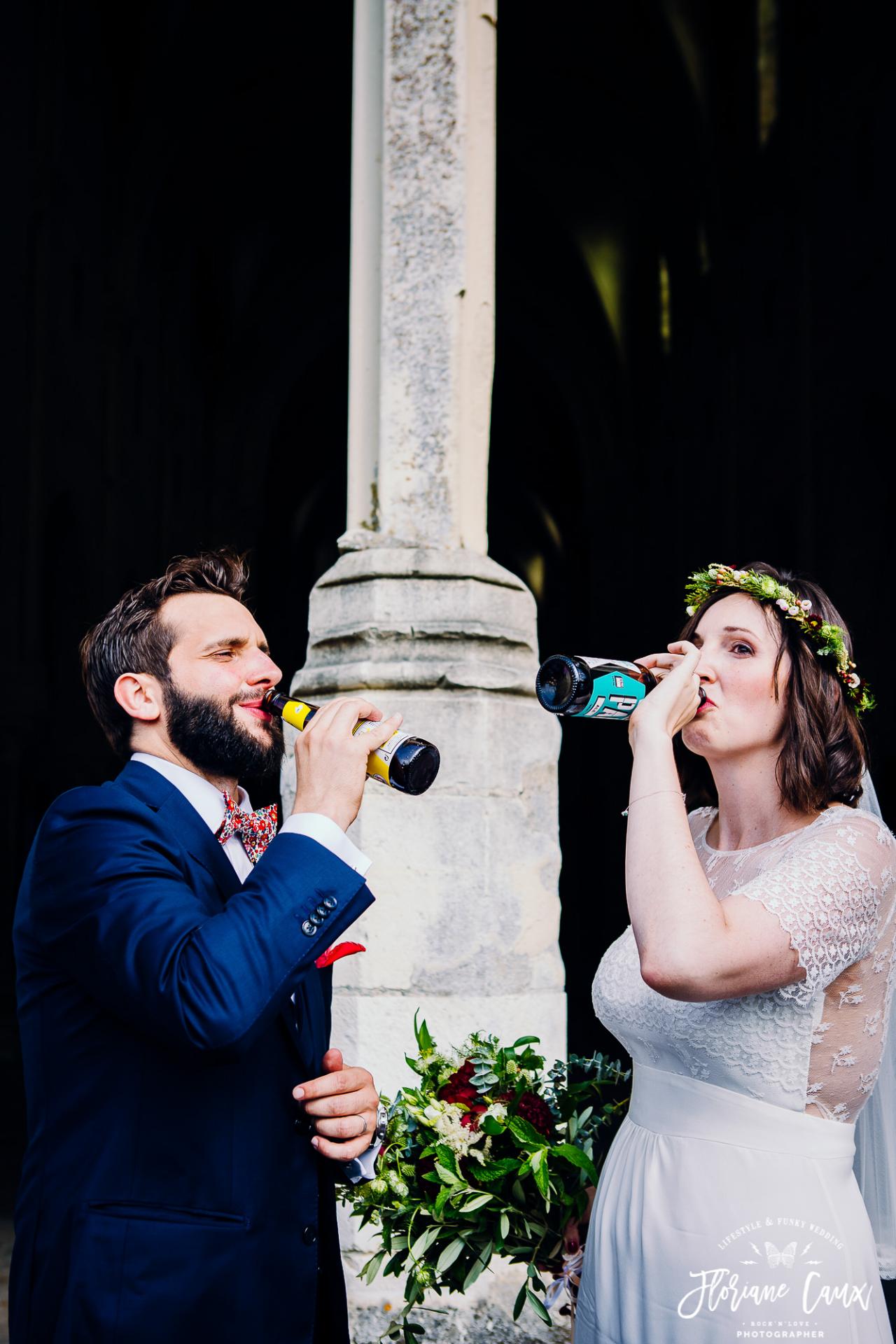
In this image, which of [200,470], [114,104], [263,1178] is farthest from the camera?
[200,470]

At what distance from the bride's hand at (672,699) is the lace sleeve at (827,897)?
27cm

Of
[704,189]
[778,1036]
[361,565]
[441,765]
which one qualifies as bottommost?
[778,1036]

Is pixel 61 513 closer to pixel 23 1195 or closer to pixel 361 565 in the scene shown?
pixel 361 565

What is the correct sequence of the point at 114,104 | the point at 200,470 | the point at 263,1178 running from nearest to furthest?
the point at 263,1178
the point at 114,104
the point at 200,470

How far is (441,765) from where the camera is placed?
2.79 meters

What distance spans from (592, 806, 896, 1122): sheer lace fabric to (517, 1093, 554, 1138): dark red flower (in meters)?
0.25

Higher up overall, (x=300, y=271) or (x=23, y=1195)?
(x=300, y=271)

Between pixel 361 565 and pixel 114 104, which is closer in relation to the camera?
pixel 361 565

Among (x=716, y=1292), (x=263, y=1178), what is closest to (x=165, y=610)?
(x=263, y=1178)

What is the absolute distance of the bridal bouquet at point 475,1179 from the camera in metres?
1.80

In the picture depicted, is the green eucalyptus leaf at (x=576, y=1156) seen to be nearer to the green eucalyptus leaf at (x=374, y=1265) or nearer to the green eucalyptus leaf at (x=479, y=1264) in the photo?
the green eucalyptus leaf at (x=479, y=1264)

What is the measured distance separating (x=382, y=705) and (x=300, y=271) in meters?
14.2

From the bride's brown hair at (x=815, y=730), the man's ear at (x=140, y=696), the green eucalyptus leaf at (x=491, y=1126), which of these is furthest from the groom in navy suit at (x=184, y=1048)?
the bride's brown hair at (x=815, y=730)

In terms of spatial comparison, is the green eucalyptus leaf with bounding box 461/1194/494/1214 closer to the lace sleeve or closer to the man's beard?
the lace sleeve
